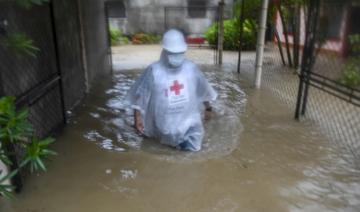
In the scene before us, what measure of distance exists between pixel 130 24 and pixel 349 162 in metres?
13.4

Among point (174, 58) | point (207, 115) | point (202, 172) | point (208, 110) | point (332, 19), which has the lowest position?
point (202, 172)

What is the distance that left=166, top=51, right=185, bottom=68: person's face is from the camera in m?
4.50

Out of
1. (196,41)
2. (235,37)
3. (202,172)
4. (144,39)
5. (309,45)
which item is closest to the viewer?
(202,172)

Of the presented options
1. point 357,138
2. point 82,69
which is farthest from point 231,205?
point 82,69

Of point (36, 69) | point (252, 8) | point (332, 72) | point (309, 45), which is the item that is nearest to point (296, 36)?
point (252, 8)

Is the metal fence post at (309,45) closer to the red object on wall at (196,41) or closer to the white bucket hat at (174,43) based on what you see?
the white bucket hat at (174,43)

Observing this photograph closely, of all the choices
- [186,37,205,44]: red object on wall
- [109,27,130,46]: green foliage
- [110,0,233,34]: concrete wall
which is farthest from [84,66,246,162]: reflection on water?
[110,0,233,34]: concrete wall

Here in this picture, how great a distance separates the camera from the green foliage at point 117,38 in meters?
14.9

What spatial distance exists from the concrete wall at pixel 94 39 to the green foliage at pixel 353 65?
4.78 meters

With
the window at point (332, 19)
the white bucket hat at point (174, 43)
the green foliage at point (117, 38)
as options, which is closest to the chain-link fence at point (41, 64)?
the white bucket hat at point (174, 43)

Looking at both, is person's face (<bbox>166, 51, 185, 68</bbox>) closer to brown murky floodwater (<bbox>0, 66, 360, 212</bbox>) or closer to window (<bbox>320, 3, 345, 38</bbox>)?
brown murky floodwater (<bbox>0, 66, 360, 212</bbox>)

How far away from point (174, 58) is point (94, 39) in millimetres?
4466

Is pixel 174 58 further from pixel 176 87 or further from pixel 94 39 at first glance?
pixel 94 39

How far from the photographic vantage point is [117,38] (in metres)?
15.2
